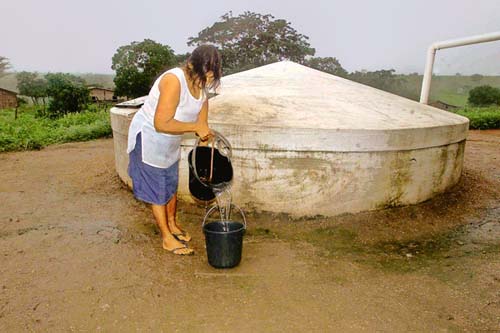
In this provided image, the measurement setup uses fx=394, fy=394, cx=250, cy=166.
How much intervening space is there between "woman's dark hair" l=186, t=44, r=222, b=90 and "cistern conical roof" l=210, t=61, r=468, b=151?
1.19 meters

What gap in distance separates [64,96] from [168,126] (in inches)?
786

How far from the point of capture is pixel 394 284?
299 centimetres

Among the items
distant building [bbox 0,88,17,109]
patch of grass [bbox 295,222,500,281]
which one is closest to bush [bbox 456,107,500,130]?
patch of grass [bbox 295,222,500,281]

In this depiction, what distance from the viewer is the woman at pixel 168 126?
2764mm

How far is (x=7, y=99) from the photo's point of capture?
3478cm

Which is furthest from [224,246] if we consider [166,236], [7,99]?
[7,99]

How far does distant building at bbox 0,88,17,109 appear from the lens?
34.3 metres

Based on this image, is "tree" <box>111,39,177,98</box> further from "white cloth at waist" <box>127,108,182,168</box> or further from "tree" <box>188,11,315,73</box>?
"white cloth at waist" <box>127,108,182,168</box>

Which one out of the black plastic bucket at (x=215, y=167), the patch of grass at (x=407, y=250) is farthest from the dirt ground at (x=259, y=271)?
the black plastic bucket at (x=215, y=167)

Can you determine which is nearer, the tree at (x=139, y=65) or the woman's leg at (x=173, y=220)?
the woman's leg at (x=173, y=220)

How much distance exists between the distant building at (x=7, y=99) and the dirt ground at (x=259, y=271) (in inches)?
1378

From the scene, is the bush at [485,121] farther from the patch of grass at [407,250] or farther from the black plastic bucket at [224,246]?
the black plastic bucket at [224,246]

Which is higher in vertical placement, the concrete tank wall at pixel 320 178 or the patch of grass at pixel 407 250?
the concrete tank wall at pixel 320 178

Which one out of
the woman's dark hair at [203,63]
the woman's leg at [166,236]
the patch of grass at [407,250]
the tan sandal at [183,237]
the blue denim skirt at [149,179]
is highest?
the woman's dark hair at [203,63]
